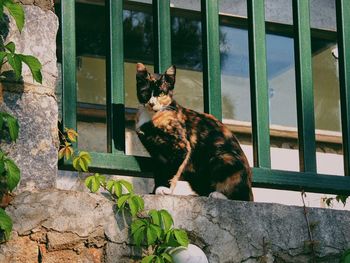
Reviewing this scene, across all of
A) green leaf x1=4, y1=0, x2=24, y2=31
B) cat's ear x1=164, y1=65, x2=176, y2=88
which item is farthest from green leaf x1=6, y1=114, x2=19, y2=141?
cat's ear x1=164, y1=65, x2=176, y2=88

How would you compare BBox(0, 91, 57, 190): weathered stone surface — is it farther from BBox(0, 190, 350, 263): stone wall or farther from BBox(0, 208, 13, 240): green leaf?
BBox(0, 208, 13, 240): green leaf

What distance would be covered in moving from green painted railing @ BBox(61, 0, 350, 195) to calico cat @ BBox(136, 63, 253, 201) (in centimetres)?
17

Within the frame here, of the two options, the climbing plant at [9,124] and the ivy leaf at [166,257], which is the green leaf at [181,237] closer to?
the ivy leaf at [166,257]

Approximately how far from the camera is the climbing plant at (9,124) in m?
3.75

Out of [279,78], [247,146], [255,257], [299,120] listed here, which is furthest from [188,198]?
[279,78]

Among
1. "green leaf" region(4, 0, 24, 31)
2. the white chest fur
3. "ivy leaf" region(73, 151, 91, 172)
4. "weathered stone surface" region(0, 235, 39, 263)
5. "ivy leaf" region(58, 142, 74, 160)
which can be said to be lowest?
→ "weathered stone surface" region(0, 235, 39, 263)

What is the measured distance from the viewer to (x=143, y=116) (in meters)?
4.95

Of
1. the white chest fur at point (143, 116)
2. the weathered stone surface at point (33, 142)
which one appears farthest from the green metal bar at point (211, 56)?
the weathered stone surface at point (33, 142)

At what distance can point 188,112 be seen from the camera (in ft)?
16.3

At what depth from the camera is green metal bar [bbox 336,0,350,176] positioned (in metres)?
4.69

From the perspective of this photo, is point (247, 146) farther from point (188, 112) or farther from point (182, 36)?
point (188, 112)

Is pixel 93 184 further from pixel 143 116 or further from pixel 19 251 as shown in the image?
pixel 143 116

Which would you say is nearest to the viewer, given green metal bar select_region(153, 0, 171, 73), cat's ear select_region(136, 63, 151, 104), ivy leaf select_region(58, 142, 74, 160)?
ivy leaf select_region(58, 142, 74, 160)

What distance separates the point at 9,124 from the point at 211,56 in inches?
42.4
